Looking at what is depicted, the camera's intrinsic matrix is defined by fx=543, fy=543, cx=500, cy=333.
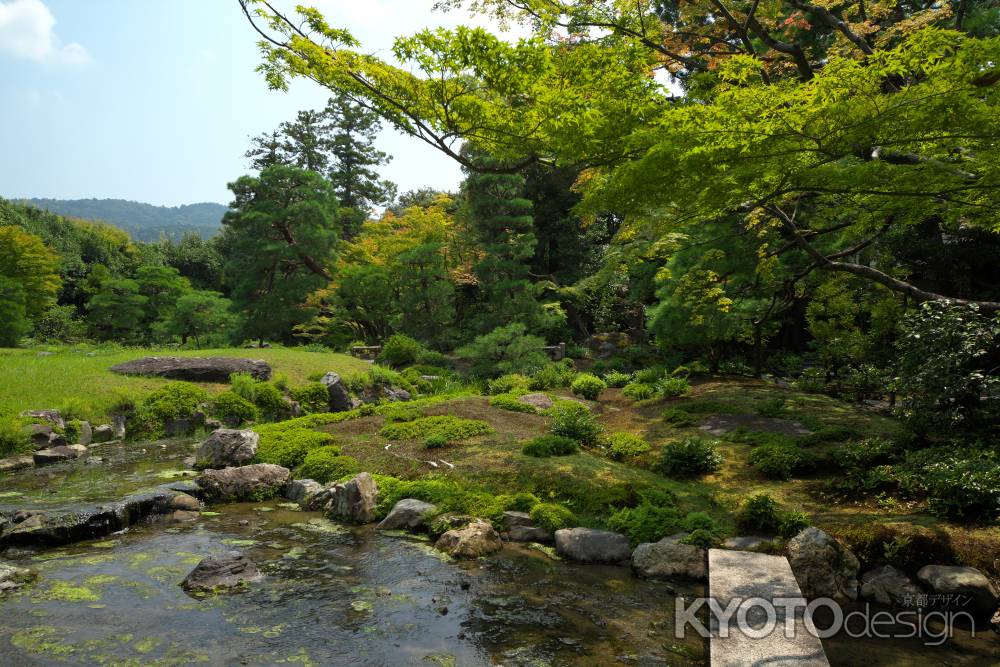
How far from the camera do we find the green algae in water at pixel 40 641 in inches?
167

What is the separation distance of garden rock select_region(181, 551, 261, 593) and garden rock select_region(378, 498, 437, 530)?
1.94m

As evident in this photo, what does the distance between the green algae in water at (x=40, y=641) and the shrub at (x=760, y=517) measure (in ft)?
22.6

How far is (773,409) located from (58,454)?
584 inches

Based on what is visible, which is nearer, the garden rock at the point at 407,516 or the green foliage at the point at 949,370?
the green foliage at the point at 949,370

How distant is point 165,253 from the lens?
4734 centimetres

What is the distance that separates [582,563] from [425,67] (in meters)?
6.29

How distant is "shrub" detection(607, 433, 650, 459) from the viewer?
990cm

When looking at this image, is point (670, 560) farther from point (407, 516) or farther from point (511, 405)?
point (511, 405)

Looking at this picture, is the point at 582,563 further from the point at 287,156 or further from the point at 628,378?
the point at 287,156

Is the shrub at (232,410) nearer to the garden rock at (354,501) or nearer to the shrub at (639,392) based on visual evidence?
the garden rock at (354,501)

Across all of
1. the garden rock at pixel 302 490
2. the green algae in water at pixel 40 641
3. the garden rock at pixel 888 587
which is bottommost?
the garden rock at pixel 302 490

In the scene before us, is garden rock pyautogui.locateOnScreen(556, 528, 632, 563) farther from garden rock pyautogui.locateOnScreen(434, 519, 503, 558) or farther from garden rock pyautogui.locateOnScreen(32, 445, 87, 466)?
garden rock pyautogui.locateOnScreen(32, 445, 87, 466)

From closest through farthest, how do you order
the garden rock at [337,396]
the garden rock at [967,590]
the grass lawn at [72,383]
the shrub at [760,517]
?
1. the garden rock at [967,590]
2. the shrub at [760,517]
3. the grass lawn at [72,383]
4. the garden rock at [337,396]

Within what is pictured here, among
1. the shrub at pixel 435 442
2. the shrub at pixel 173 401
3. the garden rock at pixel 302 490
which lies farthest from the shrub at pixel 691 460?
the shrub at pixel 173 401
